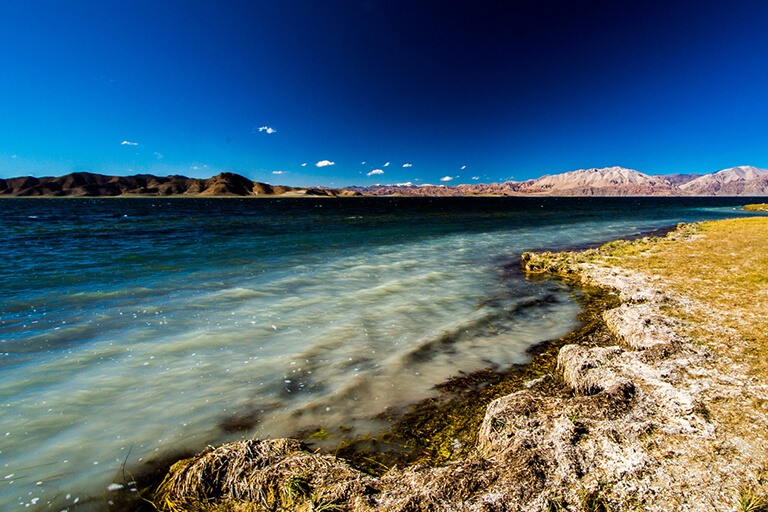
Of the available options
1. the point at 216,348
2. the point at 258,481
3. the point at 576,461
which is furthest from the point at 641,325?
the point at 216,348

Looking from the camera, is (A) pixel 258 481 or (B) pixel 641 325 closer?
(A) pixel 258 481

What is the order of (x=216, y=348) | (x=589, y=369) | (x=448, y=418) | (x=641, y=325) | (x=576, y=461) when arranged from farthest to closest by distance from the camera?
(x=216, y=348), (x=641, y=325), (x=589, y=369), (x=448, y=418), (x=576, y=461)

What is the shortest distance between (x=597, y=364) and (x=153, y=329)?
977cm

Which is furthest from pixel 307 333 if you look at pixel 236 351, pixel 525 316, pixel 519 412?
pixel 525 316

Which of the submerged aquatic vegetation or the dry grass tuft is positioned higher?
the dry grass tuft

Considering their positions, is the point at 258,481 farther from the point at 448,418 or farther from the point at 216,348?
the point at 216,348

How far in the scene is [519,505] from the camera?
2.83m

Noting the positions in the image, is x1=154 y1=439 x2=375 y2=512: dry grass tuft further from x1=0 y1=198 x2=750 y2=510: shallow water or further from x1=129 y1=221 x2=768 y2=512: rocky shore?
x1=0 y1=198 x2=750 y2=510: shallow water

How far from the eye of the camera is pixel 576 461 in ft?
10.9

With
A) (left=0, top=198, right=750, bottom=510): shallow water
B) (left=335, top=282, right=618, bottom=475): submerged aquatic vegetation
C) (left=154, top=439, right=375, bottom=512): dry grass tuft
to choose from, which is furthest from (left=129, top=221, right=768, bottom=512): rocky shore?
(left=0, top=198, right=750, bottom=510): shallow water

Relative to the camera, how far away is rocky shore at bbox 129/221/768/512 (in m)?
2.90

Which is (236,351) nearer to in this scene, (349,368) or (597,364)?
(349,368)

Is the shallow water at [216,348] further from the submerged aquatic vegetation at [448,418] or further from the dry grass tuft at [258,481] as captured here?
the dry grass tuft at [258,481]

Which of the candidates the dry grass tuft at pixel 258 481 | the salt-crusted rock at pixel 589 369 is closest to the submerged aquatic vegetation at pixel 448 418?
the salt-crusted rock at pixel 589 369
